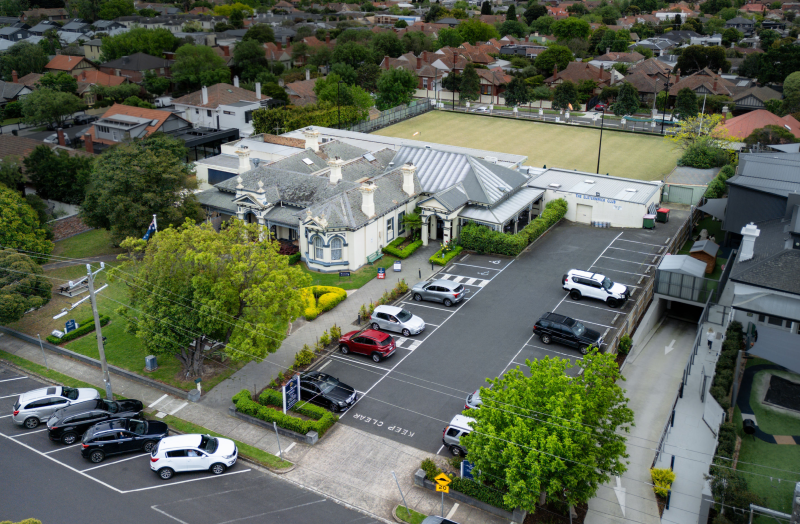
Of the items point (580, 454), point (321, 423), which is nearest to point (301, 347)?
point (321, 423)

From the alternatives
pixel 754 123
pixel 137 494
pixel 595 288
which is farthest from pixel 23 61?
pixel 754 123

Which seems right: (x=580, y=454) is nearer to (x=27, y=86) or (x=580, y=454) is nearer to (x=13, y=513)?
(x=13, y=513)

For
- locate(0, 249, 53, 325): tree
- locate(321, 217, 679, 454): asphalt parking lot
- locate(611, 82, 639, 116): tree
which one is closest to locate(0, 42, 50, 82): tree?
locate(0, 249, 53, 325): tree

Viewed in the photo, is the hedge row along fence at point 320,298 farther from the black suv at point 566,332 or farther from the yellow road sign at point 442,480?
the yellow road sign at point 442,480

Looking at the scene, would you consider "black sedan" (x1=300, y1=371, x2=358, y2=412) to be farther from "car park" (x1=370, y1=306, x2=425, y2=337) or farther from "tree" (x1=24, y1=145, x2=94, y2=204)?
"tree" (x1=24, y1=145, x2=94, y2=204)

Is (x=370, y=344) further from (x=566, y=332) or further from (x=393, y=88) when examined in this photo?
(x=393, y=88)

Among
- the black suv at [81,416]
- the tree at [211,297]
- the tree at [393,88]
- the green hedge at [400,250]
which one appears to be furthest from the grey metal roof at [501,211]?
the tree at [393,88]
